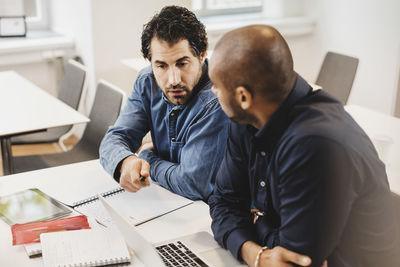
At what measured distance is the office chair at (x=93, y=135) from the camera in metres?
2.68

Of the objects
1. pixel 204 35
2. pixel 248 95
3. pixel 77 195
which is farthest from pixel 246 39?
pixel 77 195

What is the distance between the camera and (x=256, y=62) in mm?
1191

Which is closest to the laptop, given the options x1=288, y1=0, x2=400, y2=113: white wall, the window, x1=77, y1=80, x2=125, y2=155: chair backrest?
x1=77, y1=80, x2=125, y2=155: chair backrest

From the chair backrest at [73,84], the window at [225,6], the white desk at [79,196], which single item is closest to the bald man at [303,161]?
the white desk at [79,196]

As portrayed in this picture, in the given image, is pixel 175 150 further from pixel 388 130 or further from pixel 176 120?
pixel 388 130

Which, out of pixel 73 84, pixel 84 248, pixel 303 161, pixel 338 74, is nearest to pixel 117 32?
pixel 73 84

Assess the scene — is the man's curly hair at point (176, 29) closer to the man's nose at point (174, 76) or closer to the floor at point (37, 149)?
the man's nose at point (174, 76)

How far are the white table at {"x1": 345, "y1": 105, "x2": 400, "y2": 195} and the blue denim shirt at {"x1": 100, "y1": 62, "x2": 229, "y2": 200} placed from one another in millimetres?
705

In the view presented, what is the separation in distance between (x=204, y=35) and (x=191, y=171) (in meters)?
0.53

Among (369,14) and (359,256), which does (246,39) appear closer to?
(359,256)

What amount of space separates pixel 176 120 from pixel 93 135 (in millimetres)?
1049

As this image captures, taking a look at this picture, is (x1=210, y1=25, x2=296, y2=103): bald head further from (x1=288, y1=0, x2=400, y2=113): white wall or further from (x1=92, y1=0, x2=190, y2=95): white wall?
(x1=288, y1=0, x2=400, y2=113): white wall

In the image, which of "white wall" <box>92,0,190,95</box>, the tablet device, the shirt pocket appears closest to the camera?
the tablet device

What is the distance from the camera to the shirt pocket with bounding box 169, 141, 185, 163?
1.94 metres
